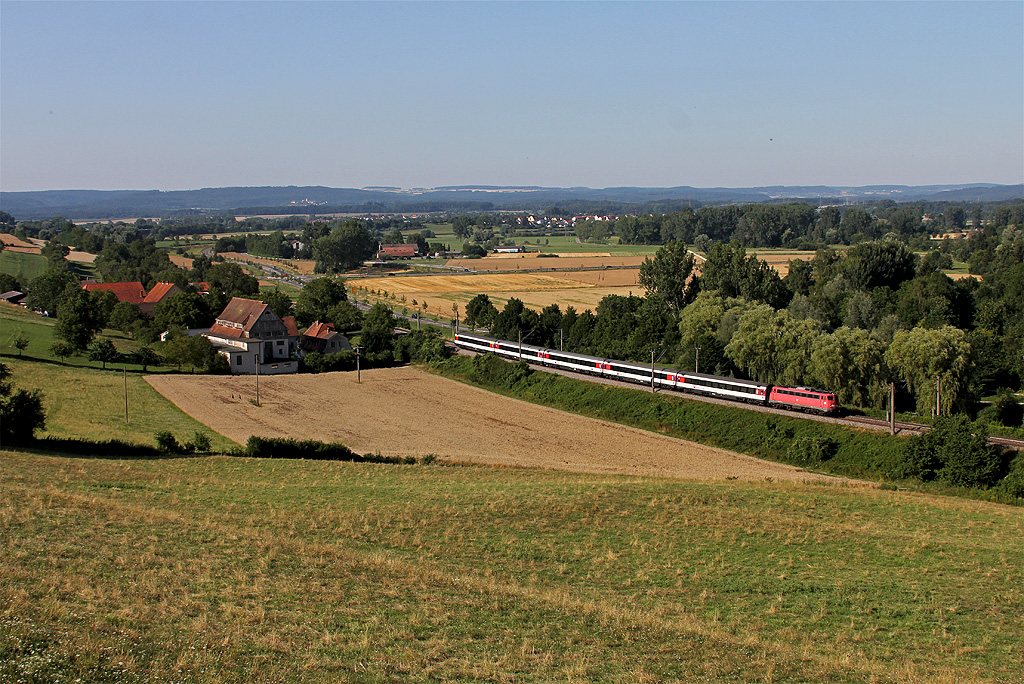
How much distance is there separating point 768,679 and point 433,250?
17949 centimetres

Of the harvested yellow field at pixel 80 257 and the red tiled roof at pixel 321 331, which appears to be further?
the harvested yellow field at pixel 80 257

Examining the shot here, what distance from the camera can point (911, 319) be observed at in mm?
69188

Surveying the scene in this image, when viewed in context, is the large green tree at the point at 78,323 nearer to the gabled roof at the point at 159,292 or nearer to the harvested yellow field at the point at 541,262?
the gabled roof at the point at 159,292

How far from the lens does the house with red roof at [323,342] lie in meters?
70.9

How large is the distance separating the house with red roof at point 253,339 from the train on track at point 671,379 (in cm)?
1506

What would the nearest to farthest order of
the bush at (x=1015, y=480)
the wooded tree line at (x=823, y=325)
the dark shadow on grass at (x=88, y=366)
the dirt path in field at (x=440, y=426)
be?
the bush at (x=1015, y=480), the dirt path in field at (x=440, y=426), the wooded tree line at (x=823, y=325), the dark shadow on grass at (x=88, y=366)

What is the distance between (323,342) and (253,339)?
24.1 ft


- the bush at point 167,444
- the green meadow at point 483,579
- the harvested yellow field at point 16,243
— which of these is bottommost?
the bush at point 167,444

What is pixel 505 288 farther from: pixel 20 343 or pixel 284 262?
pixel 284 262

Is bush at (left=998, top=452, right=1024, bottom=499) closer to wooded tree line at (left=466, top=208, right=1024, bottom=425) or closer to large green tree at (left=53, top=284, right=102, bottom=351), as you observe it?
wooded tree line at (left=466, top=208, right=1024, bottom=425)

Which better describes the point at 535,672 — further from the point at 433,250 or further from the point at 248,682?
the point at 433,250

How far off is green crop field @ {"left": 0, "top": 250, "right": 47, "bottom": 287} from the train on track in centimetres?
7020

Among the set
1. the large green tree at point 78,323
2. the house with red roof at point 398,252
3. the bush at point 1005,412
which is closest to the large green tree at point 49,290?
the large green tree at point 78,323

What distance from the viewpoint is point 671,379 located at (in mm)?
54344
